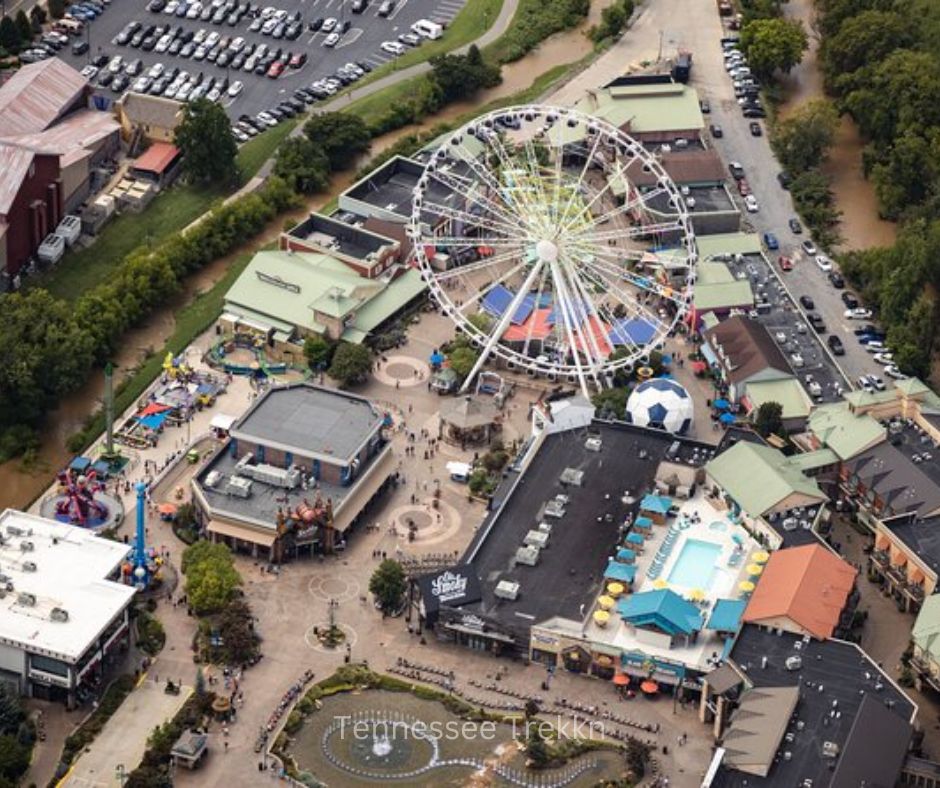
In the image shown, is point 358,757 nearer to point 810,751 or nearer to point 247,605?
point 247,605

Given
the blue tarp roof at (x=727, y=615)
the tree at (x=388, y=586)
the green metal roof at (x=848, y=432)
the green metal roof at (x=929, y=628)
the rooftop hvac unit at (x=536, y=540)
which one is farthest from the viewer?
the green metal roof at (x=848, y=432)

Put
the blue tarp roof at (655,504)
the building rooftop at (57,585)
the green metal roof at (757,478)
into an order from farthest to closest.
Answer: the blue tarp roof at (655,504) → the green metal roof at (757,478) → the building rooftop at (57,585)

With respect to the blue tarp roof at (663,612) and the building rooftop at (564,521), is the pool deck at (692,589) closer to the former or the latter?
the blue tarp roof at (663,612)

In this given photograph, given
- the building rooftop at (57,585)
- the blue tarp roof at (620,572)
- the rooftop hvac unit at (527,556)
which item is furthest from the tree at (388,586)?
the building rooftop at (57,585)

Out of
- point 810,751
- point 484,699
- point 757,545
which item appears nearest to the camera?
point 810,751

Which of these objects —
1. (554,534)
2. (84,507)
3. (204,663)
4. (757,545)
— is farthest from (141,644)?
(757,545)

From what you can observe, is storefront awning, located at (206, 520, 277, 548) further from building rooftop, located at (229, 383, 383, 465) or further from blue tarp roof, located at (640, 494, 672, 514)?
blue tarp roof, located at (640, 494, 672, 514)

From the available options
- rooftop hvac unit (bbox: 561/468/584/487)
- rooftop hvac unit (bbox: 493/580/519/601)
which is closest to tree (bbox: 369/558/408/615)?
rooftop hvac unit (bbox: 493/580/519/601)
